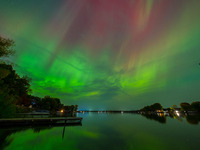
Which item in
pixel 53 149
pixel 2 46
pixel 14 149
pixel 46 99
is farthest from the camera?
pixel 46 99

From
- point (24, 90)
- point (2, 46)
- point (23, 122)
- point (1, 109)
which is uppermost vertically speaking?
point (2, 46)

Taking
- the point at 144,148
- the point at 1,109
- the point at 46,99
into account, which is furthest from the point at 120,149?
the point at 46,99

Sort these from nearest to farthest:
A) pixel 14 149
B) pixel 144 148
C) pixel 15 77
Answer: pixel 14 149
pixel 144 148
pixel 15 77

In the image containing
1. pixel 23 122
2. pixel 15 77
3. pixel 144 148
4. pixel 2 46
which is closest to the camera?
pixel 144 148

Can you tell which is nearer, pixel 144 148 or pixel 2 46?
pixel 144 148

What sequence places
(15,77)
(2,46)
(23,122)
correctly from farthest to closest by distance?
(15,77) → (23,122) → (2,46)

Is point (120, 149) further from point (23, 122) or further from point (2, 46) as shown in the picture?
point (2, 46)

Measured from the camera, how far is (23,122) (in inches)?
978

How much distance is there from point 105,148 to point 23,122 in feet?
80.4

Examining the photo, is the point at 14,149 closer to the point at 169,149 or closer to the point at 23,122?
the point at 23,122

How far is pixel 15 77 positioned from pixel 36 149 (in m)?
31.7

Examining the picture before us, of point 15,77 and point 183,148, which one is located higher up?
point 15,77

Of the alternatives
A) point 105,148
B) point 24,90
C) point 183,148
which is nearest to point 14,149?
point 105,148

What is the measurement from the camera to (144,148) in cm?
1269
